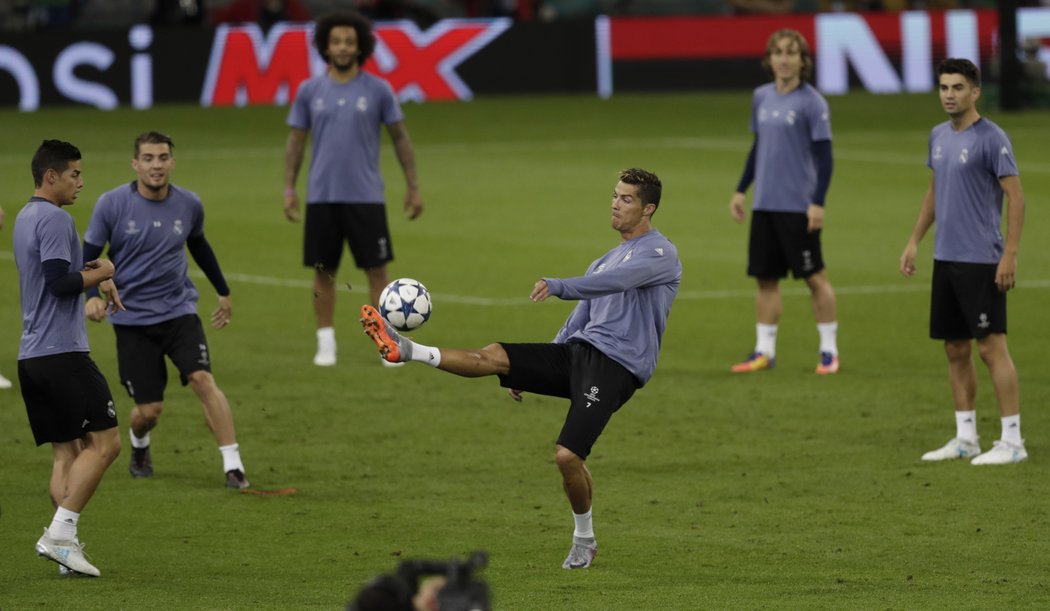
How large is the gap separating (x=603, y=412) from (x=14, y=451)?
210 inches

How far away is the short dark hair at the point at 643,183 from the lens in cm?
1005

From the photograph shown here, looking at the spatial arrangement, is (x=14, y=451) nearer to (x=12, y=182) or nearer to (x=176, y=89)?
(x=12, y=182)

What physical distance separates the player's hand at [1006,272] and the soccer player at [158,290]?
5115 mm

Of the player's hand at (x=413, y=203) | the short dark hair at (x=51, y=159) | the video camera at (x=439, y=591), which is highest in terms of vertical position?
the short dark hair at (x=51, y=159)

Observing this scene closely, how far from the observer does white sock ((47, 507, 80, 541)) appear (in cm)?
985

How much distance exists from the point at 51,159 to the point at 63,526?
6.47ft

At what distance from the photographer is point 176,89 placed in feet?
120

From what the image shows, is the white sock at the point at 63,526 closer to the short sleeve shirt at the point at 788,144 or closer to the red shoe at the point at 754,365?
the red shoe at the point at 754,365

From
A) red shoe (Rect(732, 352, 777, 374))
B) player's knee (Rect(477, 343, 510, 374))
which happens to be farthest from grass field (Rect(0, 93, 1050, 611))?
player's knee (Rect(477, 343, 510, 374))

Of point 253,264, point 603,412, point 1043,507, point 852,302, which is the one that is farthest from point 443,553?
point 253,264

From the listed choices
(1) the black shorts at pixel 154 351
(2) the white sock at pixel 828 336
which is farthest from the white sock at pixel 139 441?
(2) the white sock at pixel 828 336

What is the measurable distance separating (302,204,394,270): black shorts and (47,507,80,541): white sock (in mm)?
6501

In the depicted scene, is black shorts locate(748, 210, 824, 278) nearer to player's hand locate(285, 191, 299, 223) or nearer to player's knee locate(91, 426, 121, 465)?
player's hand locate(285, 191, 299, 223)

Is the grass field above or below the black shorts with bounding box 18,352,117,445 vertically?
below
